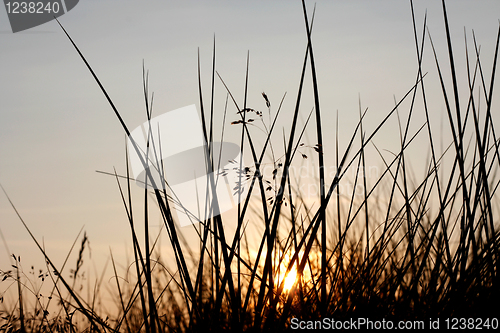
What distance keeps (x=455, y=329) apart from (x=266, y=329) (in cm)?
48

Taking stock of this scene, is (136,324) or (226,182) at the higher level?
(226,182)

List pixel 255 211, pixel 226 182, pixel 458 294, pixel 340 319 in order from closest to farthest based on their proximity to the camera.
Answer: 1. pixel 458 294
2. pixel 340 319
3. pixel 226 182
4. pixel 255 211

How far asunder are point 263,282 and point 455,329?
1.65 feet

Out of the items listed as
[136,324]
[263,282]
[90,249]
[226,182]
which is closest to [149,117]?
[226,182]

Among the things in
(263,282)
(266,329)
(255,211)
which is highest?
(255,211)

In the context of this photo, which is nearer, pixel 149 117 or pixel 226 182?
pixel 149 117

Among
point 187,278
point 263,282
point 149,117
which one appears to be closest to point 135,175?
point 149,117

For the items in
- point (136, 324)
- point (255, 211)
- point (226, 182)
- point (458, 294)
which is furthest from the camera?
point (136, 324)

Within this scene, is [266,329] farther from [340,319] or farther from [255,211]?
[255,211]

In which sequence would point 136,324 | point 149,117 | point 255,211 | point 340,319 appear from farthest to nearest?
1. point 136,324
2. point 255,211
3. point 149,117
4. point 340,319

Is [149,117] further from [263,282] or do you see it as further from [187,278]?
[263,282]

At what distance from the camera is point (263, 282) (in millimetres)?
1055

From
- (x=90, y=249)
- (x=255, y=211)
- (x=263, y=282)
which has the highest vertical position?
(x=255, y=211)

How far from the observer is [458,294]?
101cm
